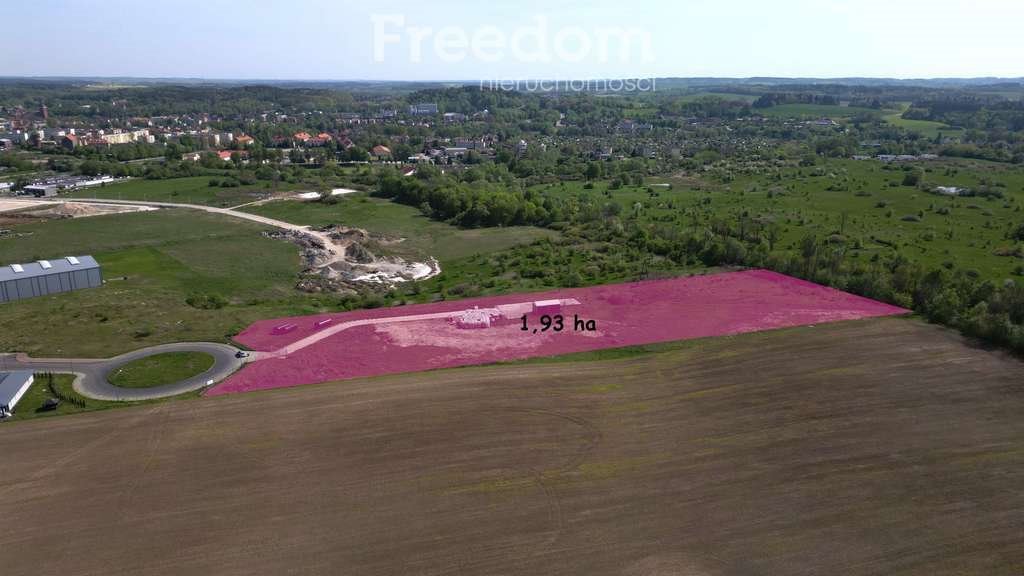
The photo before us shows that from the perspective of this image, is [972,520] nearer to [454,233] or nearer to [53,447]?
[53,447]

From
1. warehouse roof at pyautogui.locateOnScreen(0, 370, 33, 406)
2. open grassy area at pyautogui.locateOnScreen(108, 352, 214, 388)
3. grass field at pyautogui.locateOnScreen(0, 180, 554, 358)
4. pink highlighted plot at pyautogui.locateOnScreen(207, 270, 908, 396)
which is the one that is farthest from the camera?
grass field at pyautogui.locateOnScreen(0, 180, 554, 358)

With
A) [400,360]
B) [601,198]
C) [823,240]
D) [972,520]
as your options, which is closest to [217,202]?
[601,198]

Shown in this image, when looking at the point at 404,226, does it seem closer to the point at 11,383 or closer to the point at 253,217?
the point at 253,217

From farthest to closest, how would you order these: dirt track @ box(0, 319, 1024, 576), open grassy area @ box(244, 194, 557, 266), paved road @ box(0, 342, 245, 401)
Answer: open grassy area @ box(244, 194, 557, 266)
paved road @ box(0, 342, 245, 401)
dirt track @ box(0, 319, 1024, 576)

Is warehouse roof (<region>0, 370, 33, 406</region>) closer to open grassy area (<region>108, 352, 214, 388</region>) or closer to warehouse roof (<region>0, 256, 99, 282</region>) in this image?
open grassy area (<region>108, 352, 214, 388</region>)

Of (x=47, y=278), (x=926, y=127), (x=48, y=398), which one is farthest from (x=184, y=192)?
(x=926, y=127)

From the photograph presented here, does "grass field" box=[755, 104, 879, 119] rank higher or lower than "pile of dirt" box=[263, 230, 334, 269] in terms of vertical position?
higher

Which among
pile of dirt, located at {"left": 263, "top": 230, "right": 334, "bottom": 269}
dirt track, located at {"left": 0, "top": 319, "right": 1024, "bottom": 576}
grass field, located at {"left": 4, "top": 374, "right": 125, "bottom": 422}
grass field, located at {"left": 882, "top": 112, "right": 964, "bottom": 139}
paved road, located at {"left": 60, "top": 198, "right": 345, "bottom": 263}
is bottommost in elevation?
dirt track, located at {"left": 0, "top": 319, "right": 1024, "bottom": 576}

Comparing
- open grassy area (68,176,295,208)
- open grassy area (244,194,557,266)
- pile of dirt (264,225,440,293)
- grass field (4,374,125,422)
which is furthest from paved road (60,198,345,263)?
grass field (4,374,125,422)
